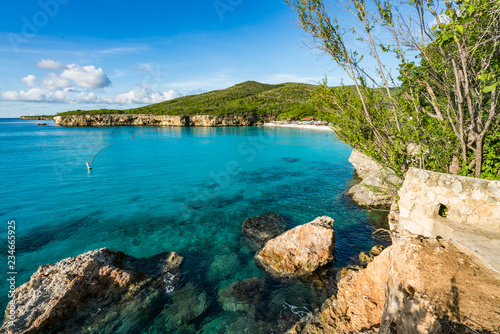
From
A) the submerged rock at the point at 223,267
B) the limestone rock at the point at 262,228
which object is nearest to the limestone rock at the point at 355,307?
the submerged rock at the point at 223,267

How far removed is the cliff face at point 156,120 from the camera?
120 meters

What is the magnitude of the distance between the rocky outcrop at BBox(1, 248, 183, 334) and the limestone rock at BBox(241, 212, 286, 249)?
453cm

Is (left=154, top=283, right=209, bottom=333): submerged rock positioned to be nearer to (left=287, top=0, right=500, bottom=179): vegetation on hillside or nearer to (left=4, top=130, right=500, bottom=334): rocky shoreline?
(left=4, top=130, right=500, bottom=334): rocky shoreline

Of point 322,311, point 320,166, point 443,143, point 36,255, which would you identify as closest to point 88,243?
point 36,255

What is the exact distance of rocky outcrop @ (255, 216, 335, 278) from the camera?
9.40 m

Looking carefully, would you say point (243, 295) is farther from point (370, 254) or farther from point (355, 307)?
point (370, 254)

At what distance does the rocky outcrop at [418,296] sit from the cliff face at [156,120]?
11943 centimetres

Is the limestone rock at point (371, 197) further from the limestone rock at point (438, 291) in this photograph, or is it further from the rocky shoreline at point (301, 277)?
the limestone rock at point (438, 291)

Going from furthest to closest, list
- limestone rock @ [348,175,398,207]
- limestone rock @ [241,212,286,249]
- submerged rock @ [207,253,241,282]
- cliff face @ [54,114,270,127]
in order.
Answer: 1. cliff face @ [54,114,270,127]
2. limestone rock @ [348,175,398,207]
3. limestone rock @ [241,212,286,249]
4. submerged rock @ [207,253,241,282]

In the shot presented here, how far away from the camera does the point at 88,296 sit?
778 cm

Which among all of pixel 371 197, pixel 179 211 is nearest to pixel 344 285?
pixel 371 197

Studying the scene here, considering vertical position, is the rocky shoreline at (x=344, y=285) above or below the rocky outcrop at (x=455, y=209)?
below

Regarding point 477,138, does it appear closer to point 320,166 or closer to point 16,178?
point 320,166

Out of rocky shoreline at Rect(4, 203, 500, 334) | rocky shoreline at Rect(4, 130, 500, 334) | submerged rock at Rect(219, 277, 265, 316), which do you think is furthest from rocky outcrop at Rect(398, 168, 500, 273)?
submerged rock at Rect(219, 277, 265, 316)
